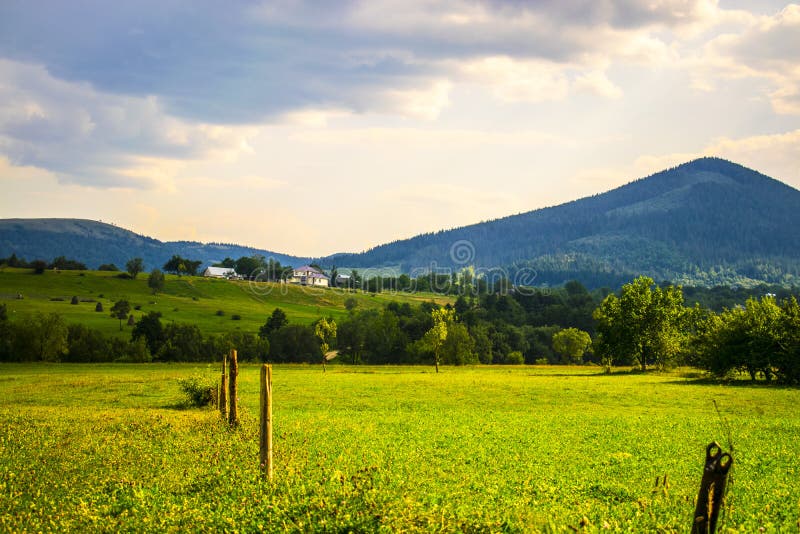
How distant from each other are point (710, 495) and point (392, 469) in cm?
1027

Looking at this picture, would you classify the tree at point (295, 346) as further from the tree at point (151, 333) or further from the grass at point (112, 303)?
the tree at point (151, 333)

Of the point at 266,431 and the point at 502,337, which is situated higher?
the point at 266,431

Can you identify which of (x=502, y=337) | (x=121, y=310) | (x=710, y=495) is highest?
(x=710, y=495)

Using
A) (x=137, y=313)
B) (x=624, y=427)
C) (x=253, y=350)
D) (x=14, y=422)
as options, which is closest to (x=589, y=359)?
(x=253, y=350)

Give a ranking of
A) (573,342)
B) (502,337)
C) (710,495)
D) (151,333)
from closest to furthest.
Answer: (710,495)
(151,333)
(573,342)
(502,337)

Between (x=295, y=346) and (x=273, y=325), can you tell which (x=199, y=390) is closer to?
(x=295, y=346)

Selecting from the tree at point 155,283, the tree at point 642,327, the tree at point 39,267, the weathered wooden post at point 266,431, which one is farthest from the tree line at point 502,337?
the weathered wooden post at point 266,431

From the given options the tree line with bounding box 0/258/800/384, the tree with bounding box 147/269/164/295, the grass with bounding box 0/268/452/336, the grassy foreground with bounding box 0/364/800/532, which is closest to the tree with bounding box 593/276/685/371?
the tree line with bounding box 0/258/800/384

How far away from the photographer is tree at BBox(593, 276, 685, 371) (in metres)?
83.5

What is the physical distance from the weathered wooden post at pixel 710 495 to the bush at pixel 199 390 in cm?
3137

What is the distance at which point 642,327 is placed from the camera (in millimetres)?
84250

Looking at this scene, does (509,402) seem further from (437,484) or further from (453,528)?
A: (453,528)

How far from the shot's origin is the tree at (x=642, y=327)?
83.5m

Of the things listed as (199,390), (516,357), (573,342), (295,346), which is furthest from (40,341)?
(573,342)
